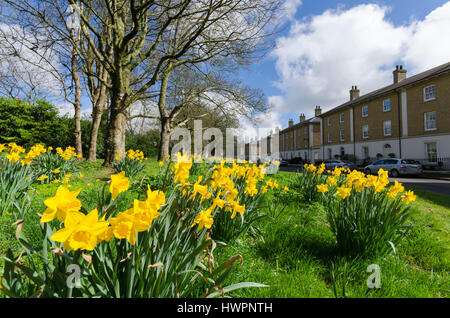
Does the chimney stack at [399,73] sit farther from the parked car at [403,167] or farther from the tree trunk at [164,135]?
the tree trunk at [164,135]

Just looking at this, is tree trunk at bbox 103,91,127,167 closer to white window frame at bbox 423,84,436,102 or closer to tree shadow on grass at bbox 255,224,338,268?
tree shadow on grass at bbox 255,224,338,268

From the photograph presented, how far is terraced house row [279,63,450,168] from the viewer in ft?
61.3

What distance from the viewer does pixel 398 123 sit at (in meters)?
22.2

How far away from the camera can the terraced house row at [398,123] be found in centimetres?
1868

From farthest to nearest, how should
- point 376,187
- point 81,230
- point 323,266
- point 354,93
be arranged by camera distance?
point 354,93, point 376,187, point 323,266, point 81,230

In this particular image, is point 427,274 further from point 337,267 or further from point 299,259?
point 299,259

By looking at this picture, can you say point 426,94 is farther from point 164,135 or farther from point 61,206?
point 61,206

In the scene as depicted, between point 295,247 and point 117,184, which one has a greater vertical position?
point 117,184

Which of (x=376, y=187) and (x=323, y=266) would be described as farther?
(x=376, y=187)


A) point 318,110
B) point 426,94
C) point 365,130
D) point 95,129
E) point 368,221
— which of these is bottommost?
point 368,221

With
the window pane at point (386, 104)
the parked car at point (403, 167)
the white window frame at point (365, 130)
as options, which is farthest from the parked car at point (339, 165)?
the window pane at point (386, 104)
